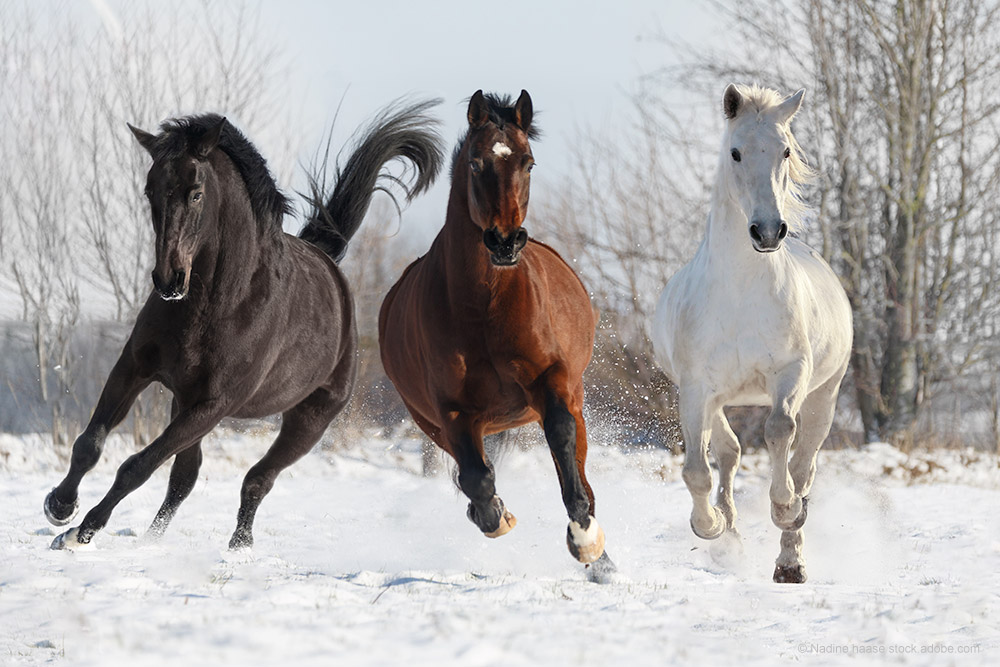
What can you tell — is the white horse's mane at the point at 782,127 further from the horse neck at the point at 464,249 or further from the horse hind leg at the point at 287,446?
the horse hind leg at the point at 287,446

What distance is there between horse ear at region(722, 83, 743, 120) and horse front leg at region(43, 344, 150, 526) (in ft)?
10.4

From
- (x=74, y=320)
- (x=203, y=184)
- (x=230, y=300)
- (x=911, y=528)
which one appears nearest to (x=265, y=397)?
(x=230, y=300)

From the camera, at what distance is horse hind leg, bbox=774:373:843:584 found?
5.52 metres

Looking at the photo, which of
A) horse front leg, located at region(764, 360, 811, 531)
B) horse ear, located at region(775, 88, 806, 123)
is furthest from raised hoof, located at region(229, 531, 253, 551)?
horse ear, located at region(775, 88, 806, 123)

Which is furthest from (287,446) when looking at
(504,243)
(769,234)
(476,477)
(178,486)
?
(769,234)

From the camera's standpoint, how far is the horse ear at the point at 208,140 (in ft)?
16.8

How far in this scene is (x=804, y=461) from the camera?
5.70 meters

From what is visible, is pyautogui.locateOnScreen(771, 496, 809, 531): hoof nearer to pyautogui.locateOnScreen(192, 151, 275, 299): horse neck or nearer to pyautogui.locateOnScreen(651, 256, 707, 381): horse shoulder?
pyautogui.locateOnScreen(651, 256, 707, 381): horse shoulder

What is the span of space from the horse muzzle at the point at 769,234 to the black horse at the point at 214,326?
260 cm

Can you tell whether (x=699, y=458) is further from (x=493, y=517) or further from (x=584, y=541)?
(x=493, y=517)

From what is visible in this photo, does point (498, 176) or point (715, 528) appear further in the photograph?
point (715, 528)

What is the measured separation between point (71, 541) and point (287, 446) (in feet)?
5.95

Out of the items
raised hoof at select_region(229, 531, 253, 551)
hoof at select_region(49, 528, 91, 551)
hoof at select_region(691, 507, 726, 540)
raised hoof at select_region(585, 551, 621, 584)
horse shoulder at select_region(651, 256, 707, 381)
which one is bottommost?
raised hoof at select_region(229, 531, 253, 551)

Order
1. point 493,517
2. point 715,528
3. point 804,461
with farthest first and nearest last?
point 804,461 < point 715,528 < point 493,517
